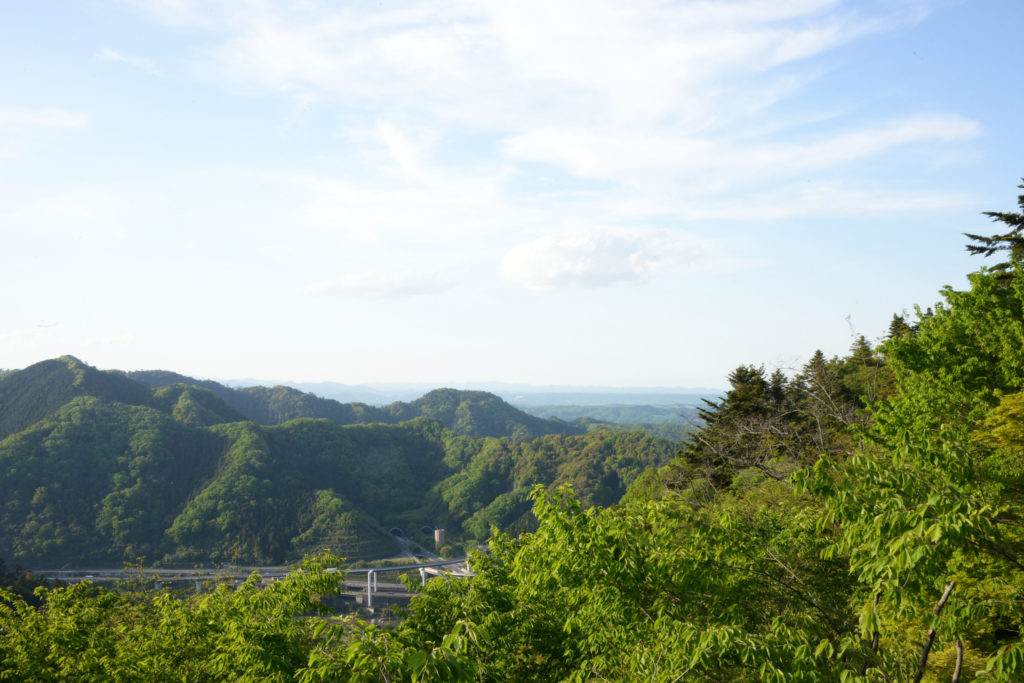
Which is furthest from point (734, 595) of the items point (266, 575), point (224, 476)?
point (224, 476)

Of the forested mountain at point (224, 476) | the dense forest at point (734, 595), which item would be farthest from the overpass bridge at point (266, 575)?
the dense forest at point (734, 595)

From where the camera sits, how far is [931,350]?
1526 cm

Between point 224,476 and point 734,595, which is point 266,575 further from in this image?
point 734,595

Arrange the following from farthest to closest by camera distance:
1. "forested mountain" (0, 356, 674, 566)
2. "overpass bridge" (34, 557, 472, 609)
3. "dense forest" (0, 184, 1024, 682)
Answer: "forested mountain" (0, 356, 674, 566) < "overpass bridge" (34, 557, 472, 609) < "dense forest" (0, 184, 1024, 682)

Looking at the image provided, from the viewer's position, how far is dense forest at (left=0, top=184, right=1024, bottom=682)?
4.32 meters

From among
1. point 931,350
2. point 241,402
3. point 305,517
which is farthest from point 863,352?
point 241,402

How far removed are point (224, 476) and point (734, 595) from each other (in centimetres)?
11467

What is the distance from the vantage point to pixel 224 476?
10525 centimetres

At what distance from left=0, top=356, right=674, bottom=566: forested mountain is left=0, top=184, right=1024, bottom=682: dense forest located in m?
70.4

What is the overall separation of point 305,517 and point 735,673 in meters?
106

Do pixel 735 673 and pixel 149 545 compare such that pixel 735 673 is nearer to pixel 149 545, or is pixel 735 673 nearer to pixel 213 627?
pixel 213 627

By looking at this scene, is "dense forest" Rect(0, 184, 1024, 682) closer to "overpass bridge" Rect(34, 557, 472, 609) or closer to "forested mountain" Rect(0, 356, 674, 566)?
"overpass bridge" Rect(34, 557, 472, 609)

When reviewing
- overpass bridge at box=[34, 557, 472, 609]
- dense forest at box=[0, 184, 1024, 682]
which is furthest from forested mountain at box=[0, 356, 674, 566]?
dense forest at box=[0, 184, 1024, 682]

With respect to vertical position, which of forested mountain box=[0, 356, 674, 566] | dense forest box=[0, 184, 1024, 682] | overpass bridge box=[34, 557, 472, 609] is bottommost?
overpass bridge box=[34, 557, 472, 609]
